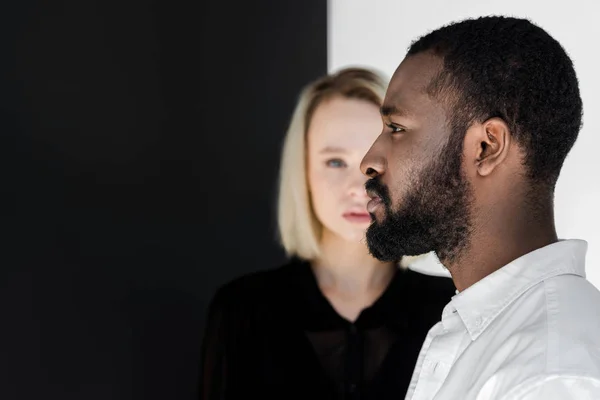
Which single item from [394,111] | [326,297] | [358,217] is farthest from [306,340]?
[394,111]

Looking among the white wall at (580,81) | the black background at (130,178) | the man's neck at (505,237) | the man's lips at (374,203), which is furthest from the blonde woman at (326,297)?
the man's neck at (505,237)

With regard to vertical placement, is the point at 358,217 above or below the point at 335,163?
below

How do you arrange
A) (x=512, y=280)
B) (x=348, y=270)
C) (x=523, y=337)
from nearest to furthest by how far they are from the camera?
(x=523, y=337) < (x=512, y=280) < (x=348, y=270)

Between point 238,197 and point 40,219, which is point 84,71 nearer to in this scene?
point 40,219

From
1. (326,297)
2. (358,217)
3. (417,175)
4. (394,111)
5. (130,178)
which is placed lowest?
(326,297)

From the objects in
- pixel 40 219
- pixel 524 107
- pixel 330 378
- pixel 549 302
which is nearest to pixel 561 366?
pixel 549 302

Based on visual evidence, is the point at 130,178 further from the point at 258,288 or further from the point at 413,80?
the point at 413,80

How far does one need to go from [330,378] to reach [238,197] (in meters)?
0.86

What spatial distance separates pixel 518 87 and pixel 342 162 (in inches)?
46.4

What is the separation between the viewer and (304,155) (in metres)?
2.57

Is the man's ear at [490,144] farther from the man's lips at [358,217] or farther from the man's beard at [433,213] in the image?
the man's lips at [358,217]

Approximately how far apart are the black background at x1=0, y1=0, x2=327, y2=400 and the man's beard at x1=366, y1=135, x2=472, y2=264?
3.95 feet

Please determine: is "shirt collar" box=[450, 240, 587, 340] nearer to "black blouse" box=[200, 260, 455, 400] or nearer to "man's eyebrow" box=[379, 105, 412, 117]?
"man's eyebrow" box=[379, 105, 412, 117]

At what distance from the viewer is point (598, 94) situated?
9.69 ft
